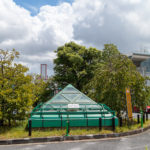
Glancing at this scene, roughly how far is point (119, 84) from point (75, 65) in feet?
45.0

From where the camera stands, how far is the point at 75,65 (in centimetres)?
2753

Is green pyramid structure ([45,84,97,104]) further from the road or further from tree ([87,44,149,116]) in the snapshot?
the road

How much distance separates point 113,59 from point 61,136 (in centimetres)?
922

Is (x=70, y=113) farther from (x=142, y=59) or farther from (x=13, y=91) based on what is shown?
(x=142, y=59)

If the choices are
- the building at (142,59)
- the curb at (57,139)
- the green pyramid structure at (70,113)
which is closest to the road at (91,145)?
the curb at (57,139)

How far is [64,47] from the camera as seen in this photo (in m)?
28.8

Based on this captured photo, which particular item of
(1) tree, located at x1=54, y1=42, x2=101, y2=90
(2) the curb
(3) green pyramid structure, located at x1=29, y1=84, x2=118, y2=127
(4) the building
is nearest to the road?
(2) the curb

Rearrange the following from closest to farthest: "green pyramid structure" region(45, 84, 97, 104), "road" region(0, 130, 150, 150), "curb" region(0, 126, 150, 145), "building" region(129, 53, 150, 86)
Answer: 1. "road" region(0, 130, 150, 150)
2. "curb" region(0, 126, 150, 145)
3. "green pyramid structure" region(45, 84, 97, 104)
4. "building" region(129, 53, 150, 86)

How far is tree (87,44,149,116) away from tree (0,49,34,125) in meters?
6.25

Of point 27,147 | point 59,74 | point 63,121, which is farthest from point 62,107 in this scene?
point 59,74

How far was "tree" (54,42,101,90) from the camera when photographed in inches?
1072

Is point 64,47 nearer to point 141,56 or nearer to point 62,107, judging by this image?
point 62,107

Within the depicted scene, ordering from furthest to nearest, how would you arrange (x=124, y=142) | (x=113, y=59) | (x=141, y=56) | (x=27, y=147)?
(x=141, y=56) < (x=113, y=59) < (x=124, y=142) < (x=27, y=147)

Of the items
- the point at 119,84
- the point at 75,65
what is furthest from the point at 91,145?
the point at 75,65
